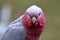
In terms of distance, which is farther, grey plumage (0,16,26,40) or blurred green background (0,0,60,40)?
blurred green background (0,0,60,40)

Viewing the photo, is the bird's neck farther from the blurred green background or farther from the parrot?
the blurred green background

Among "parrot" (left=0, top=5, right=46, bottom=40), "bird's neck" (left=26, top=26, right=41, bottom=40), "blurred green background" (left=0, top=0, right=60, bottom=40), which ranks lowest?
"bird's neck" (left=26, top=26, right=41, bottom=40)

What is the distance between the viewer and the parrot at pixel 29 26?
2877 mm

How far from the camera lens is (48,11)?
6223mm

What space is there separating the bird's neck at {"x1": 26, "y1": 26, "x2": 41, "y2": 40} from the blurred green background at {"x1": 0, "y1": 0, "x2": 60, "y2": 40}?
2.41 meters

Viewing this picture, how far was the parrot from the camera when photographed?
2877mm

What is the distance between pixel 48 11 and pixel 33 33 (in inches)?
128

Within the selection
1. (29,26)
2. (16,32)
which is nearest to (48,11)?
(16,32)

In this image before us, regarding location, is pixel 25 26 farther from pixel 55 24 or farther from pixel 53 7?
pixel 53 7

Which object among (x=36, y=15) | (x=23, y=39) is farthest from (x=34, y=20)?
(x=23, y=39)

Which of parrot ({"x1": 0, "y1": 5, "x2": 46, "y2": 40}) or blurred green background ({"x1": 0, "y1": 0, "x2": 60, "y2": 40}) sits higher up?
blurred green background ({"x1": 0, "y1": 0, "x2": 60, "y2": 40})

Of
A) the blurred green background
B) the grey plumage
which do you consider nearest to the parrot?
the grey plumage

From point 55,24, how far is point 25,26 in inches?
121

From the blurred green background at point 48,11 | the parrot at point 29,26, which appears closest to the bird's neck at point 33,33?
the parrot at point 29,26
